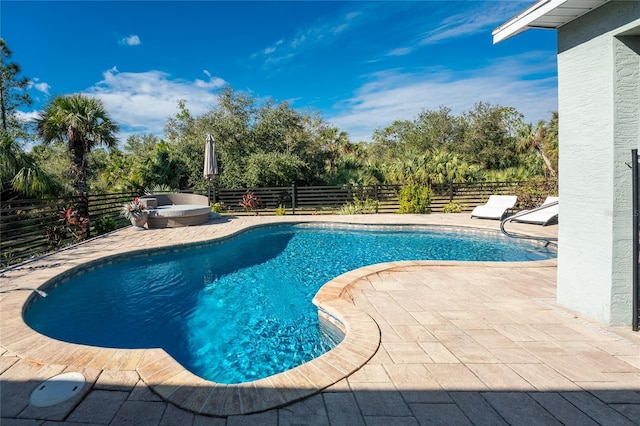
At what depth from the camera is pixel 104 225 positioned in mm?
9008

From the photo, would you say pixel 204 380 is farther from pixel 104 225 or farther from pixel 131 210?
pixel 104 225

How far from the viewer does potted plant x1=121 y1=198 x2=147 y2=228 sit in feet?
30.2

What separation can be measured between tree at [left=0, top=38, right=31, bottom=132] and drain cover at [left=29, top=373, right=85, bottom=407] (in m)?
24.7

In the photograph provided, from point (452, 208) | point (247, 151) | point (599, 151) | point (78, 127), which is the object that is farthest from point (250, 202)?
point (599, 151)

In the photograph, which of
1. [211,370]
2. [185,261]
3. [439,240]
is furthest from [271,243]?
[211,370]

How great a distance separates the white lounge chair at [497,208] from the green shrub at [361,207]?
13.5 feet

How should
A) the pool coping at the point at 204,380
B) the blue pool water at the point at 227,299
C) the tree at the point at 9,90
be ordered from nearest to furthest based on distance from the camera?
the pool coping at the point at 204,380 → the blue pool water at the point at 227,299 → the tree at the point at 9,90

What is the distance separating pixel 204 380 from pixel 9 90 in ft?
85.5

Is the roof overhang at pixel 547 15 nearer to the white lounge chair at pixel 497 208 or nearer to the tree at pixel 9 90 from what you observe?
the white lounge chair at pixel 497 208

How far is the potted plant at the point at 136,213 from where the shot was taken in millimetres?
9219

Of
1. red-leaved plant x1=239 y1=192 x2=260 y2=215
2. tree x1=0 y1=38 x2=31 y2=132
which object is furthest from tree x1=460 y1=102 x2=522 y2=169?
tree x1=0 y1=38 x2=31 y2=132

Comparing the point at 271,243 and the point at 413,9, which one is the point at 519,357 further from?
the point at 413,9

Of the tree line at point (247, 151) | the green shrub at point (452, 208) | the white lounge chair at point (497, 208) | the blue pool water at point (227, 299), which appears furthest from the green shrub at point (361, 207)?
the blue pool water at point (227, 299)

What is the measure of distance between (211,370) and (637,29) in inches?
199
